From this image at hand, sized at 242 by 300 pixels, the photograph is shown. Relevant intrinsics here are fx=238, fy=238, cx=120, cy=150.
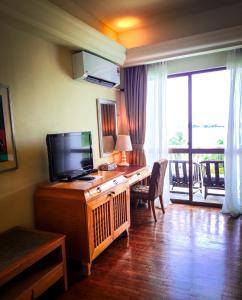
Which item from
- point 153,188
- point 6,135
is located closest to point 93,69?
point 6,135

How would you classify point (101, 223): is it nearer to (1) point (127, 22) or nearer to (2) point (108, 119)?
(2) point (108, 119)

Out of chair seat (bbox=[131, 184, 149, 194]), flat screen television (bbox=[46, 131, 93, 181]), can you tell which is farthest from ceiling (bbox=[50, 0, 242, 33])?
Answer: chair seat (bbox=[131, 184, 149, 194])

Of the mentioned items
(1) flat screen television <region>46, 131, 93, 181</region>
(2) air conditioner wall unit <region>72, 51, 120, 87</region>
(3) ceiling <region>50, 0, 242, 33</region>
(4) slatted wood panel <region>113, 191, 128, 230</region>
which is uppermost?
(3) ceiling <region>50, 0, 242, 33</region>

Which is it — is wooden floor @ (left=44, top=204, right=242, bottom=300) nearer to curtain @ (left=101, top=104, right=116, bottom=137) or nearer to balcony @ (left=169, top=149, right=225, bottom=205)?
balcony @ (left=169, top=149, right=225, bottom=205)

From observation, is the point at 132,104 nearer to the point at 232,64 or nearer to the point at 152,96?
the point at 152,96

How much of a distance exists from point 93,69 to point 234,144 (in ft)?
7.67

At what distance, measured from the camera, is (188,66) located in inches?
155

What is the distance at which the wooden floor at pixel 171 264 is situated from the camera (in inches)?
79.2

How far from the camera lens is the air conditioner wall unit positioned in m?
2.95

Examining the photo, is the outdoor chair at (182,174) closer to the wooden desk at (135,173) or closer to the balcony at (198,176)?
the balcony at (198,176)

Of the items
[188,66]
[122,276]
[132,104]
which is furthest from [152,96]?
[122,276]

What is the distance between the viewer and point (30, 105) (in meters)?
2.45

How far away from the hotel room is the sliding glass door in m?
0.02

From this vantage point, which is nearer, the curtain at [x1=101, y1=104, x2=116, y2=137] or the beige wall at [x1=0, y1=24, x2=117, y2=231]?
the beige wall at [x1=0, y1=24, x2=117, y2=231]
